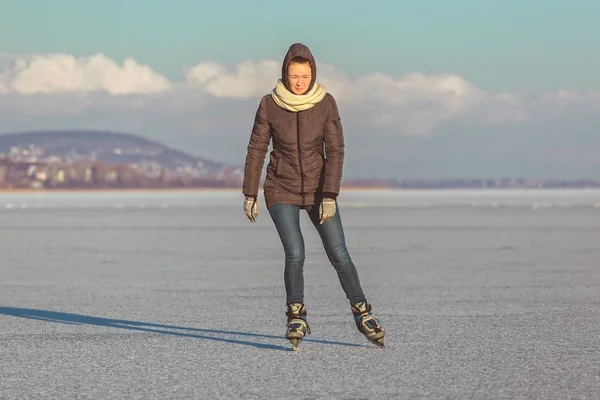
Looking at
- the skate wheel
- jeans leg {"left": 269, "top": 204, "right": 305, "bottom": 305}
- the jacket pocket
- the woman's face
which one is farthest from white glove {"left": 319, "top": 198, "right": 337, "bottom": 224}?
the skate wheel

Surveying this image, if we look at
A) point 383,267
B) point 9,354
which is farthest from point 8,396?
point 383,267

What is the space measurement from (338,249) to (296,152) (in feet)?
2.61

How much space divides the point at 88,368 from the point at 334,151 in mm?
2244

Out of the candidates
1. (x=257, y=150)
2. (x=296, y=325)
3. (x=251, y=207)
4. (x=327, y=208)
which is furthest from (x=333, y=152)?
(x=296, y=325)

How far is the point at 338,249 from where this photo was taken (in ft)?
Answer: 26.0

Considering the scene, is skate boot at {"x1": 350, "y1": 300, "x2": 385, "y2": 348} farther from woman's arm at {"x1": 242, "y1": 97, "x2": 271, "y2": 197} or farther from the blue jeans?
woman's arm at {"x1": 242, "y1": 97, "x2": 271, "y2": 197}

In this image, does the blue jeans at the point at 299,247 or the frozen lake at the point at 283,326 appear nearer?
the frozen lake at the point at 283,326

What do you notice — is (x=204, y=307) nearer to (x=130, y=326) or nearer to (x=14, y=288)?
(x=130, y=326)

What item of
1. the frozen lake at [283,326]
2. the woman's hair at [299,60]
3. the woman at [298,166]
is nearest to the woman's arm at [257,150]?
the woman at [298,166]

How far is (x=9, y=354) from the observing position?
7.70 meters

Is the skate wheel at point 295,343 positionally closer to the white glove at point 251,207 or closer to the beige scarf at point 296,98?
the white glove at point 251,207

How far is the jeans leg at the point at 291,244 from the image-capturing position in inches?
306

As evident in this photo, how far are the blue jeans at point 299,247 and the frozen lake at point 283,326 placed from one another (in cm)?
44

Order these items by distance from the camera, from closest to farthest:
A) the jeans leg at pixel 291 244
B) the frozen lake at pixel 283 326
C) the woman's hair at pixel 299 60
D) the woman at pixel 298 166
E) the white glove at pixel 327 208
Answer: the frozen lake at pixel 283 326, the woman's hair at pixel 299 60, the woman at pixel 298 166, the white glove at pixel 327 208, the jeans leg at pixel 291 244
